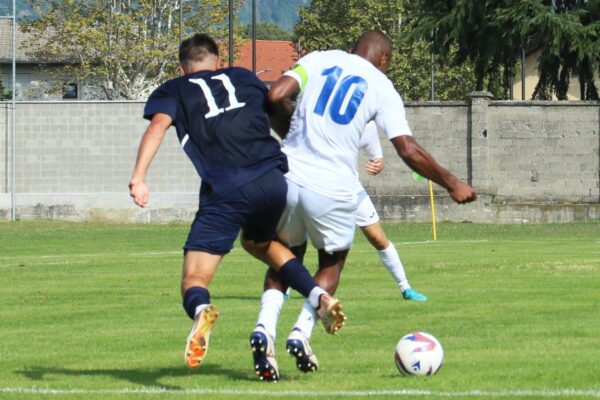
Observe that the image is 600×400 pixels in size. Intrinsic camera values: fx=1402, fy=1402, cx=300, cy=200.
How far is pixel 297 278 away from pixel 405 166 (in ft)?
99.9

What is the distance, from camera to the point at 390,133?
25.8 ft

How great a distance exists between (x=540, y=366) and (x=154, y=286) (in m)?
8.01

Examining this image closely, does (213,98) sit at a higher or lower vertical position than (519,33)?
lower

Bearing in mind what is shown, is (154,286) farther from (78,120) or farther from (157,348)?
(78,120)

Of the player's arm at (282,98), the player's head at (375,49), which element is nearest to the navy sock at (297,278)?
the player's arm at (282,98)

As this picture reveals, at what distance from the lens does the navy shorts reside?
759cm

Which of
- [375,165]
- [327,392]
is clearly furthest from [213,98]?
[375,165]

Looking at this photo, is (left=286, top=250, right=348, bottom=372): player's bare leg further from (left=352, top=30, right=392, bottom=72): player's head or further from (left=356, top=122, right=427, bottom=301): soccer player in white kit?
(left=356, top=122, right=427, bottom=301): soccer player in white kit

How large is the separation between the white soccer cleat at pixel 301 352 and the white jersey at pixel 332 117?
33.3 inches

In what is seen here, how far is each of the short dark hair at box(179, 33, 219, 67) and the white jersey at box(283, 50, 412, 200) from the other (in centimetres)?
47

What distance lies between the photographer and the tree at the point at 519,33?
1559 inches

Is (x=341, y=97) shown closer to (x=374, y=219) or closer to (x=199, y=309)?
(x=199, y=309)

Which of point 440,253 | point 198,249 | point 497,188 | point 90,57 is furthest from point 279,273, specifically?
point 90,57

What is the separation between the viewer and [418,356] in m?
7.69
